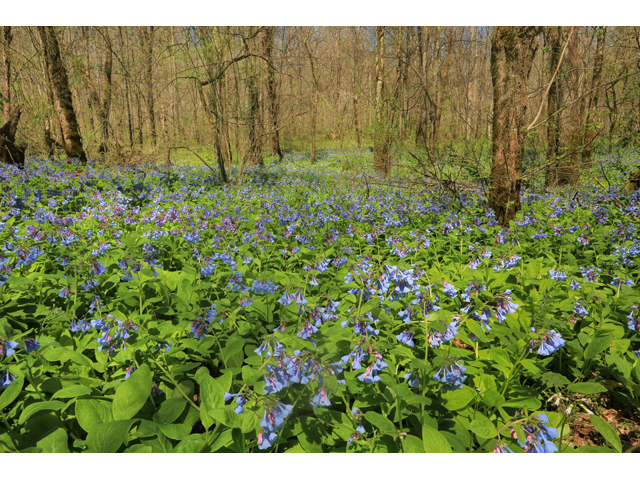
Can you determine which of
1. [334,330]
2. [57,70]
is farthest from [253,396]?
[57,70]

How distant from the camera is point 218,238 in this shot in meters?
2.85

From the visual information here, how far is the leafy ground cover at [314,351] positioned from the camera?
1.20m

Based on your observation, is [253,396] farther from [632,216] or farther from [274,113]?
[274,113]

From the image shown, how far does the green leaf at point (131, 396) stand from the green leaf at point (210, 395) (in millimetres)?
200

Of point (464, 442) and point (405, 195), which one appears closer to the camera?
point (464, 442)

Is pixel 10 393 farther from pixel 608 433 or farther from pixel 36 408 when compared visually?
pixel 608 433

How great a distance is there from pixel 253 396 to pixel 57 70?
9072 millimetres

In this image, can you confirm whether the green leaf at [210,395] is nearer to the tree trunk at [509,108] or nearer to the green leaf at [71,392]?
the green leaf at [71,392]

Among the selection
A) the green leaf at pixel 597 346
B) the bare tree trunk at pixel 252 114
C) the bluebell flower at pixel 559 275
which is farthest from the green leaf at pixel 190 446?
the bare tree trunk at pixel 252 114

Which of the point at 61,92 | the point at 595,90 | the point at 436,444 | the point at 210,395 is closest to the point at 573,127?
the point at 595,90

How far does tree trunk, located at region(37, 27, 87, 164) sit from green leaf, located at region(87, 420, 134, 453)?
329 inches

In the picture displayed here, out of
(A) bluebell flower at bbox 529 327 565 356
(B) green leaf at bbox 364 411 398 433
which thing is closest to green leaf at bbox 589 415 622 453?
(A) bluebell flower at bbox 529 327 565 356

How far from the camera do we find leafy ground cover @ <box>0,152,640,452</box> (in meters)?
1.20

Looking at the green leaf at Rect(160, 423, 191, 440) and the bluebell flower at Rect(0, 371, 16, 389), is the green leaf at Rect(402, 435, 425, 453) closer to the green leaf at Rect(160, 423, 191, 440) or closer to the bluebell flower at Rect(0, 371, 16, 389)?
the green leaf at Rect(160, 423, 191, 440)
